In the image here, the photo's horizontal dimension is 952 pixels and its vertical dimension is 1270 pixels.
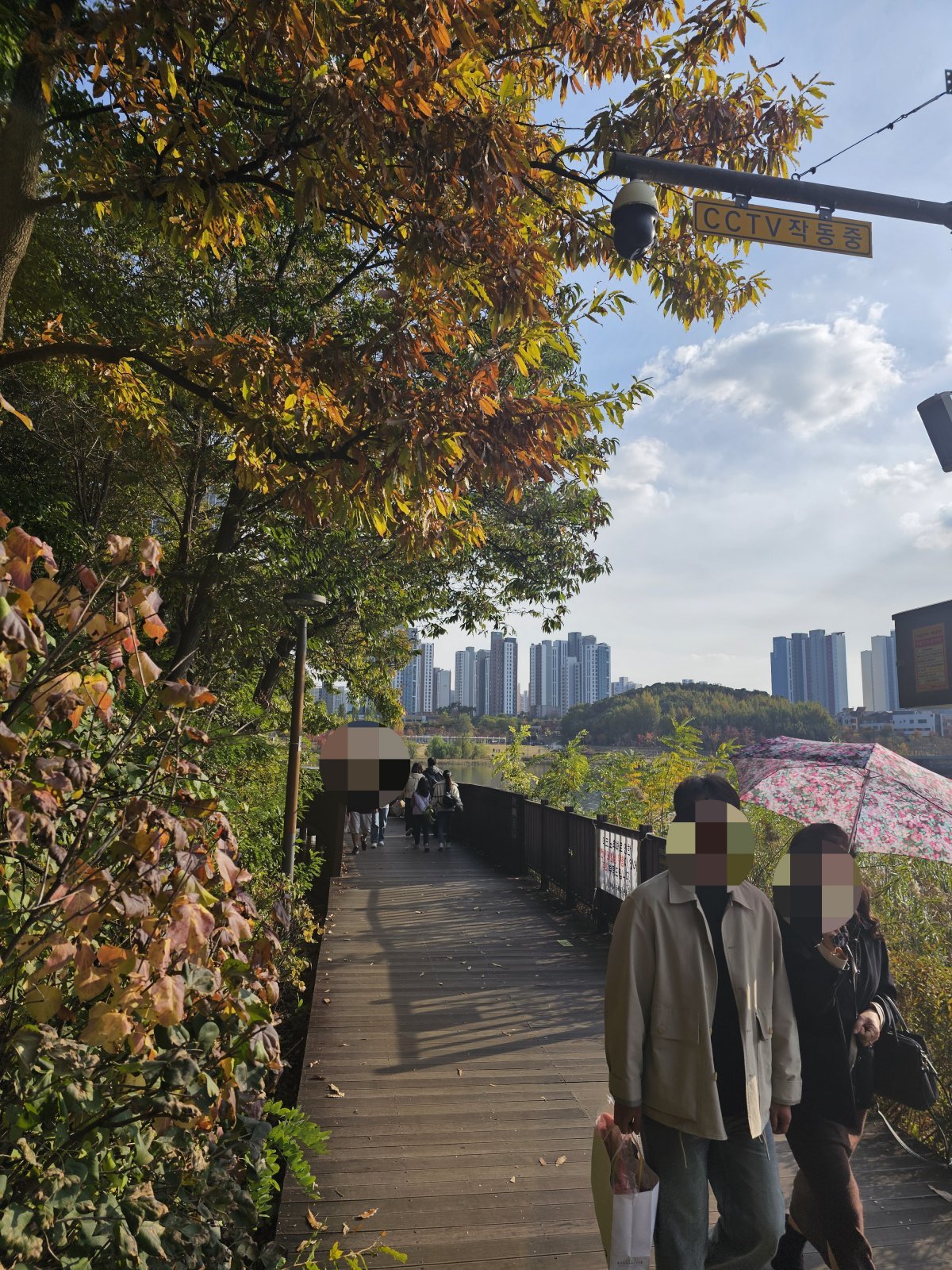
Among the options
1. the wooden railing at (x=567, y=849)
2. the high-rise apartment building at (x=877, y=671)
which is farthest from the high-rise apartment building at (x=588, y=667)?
the wooden railing at (x=567, y=849)

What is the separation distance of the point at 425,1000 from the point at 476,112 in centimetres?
598

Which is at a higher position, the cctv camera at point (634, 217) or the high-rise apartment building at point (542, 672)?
the high-rise apartment building at point (542, 672)

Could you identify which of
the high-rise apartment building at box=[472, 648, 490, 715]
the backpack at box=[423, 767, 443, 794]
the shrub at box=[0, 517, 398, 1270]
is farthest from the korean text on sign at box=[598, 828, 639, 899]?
the high-rise apartment building at box=[472, 648, 490, 715]

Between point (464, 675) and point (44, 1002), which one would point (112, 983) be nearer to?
point (44, 1002)

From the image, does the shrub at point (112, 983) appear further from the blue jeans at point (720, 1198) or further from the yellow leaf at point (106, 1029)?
the blue jeans at point (720, 1198)

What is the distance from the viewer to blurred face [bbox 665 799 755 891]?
2.39 metres

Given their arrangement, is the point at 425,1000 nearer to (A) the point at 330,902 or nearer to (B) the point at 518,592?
(A) the point at 330,902

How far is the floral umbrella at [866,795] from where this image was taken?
3.47 m

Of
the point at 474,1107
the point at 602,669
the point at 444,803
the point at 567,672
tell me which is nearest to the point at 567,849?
Result: the point at 474,1107

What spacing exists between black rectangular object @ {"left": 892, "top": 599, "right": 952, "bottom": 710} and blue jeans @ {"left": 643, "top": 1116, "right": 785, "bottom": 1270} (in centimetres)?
205

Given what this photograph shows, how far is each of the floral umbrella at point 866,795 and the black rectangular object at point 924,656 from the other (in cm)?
37

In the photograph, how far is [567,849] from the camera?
9.34 meters

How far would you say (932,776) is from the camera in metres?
3.84

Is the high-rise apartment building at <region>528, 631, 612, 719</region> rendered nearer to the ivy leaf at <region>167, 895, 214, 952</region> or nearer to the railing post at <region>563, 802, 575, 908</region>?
the railing post at <region>563, 802, 575, 908</region>
